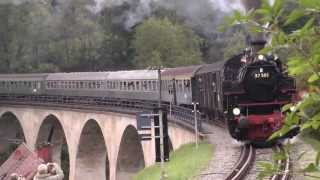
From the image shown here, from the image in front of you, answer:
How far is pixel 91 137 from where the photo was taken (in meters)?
40.2

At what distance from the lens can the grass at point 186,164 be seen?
49.8ft

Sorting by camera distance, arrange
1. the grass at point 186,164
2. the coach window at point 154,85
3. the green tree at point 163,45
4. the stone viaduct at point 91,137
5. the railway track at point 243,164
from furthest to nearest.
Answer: the green tree at point 163,45 < the stone viaduct at point 91,137 < the coach window at point 154,85 < the grass at point 186,164 < the railway track at point 243,164

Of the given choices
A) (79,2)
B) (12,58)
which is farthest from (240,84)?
(79,2)

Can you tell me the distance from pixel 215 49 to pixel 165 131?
58611 mm

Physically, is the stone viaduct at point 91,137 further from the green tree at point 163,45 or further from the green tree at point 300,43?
the green tree at point 300,43

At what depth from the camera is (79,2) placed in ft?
242

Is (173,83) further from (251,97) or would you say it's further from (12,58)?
(12,58)

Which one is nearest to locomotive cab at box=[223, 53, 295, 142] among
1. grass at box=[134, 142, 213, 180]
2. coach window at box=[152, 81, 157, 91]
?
grass at box=[134, 142, 213, 180]

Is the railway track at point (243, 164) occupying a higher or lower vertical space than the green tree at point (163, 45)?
lower

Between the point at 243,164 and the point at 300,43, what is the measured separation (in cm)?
1189

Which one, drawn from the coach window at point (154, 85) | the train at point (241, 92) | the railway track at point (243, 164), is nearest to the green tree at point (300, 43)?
the train at point (241, 92)

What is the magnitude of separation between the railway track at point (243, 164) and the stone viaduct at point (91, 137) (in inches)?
259

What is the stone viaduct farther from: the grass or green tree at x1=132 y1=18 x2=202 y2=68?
green tree at x1=132 y1=18 x2=202 y2=68

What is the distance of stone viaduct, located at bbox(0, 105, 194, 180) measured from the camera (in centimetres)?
3356
